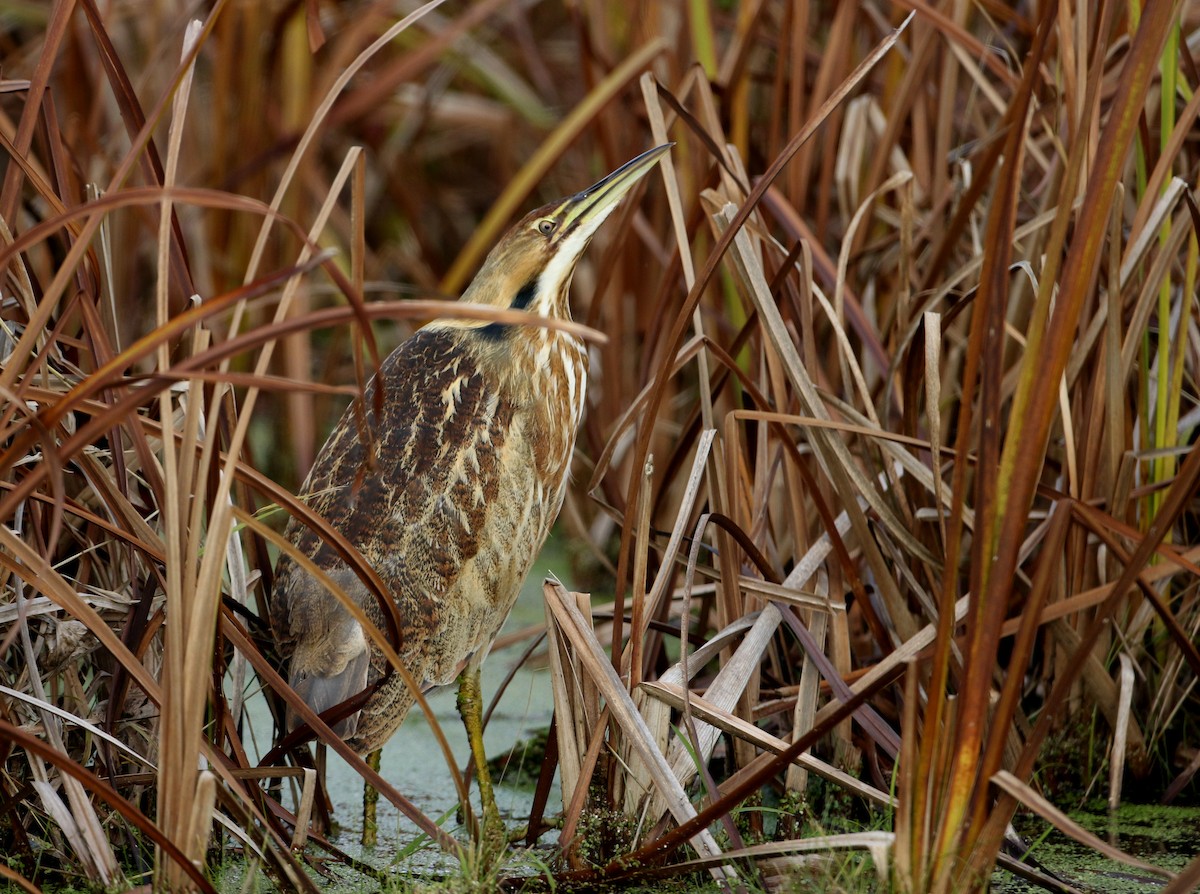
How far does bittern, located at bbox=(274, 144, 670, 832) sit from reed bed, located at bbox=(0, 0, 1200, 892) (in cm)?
12

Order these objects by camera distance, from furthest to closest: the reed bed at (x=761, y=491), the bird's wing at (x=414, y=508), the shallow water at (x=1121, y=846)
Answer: the bird's wing at (x=414, y=508) < the shallow water at (x=1121, y=846) < the reed bed at (x=761, y=491)

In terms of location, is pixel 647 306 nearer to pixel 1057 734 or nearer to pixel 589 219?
pixel 589 219

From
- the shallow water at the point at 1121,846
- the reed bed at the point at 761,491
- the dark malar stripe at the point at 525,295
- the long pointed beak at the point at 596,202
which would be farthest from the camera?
the dark malar stripe at the point at 525,295

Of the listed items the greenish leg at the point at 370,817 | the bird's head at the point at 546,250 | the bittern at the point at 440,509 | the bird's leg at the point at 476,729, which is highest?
the bird's head at the point at 546,250

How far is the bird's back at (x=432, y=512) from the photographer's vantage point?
176 centimetres

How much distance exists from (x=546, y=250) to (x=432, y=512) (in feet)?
1.54

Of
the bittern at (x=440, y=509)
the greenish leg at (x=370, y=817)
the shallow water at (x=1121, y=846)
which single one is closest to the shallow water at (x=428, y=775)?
the greenish leg at (x=370, y=817)

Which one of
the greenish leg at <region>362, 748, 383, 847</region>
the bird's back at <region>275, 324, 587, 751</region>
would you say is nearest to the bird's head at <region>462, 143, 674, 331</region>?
the bird's back at <region>275, 324, 587, 751</region>

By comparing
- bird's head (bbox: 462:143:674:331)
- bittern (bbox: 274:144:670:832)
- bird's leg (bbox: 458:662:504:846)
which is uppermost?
bird's head (bbox: 462:143:674:331)

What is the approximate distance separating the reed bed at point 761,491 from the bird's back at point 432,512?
120mm

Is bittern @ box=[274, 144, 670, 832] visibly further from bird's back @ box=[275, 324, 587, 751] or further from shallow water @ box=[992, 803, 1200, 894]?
shallow water @ box=[992, 803, 1200, 894]

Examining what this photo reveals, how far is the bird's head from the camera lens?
6.58ft

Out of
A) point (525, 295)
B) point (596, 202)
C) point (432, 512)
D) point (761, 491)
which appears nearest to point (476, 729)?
point (432, 512)

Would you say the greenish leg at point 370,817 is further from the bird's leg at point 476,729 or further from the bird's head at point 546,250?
the bird's head at point 546,250
